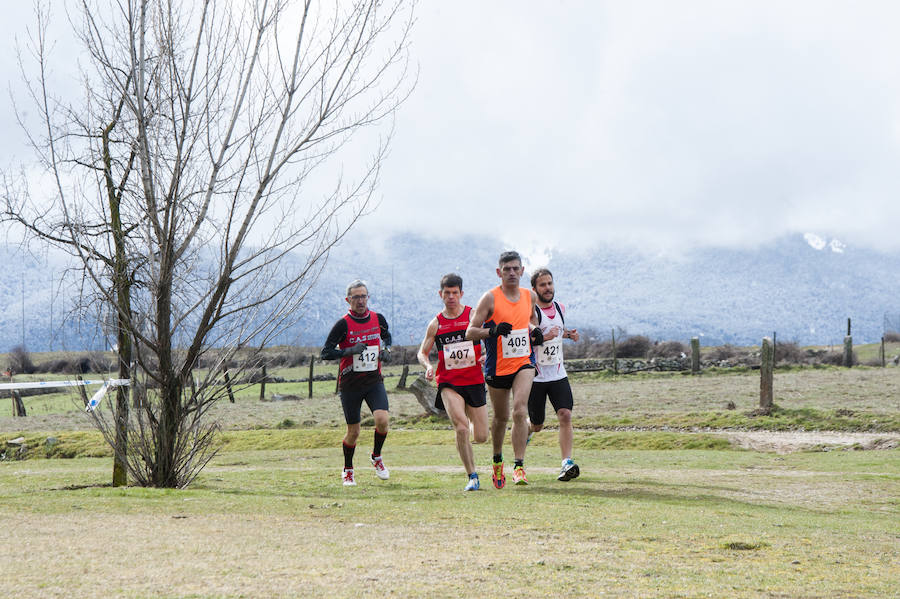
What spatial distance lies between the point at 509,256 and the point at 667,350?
2253 inches

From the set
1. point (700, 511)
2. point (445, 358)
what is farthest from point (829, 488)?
point (445, 358)

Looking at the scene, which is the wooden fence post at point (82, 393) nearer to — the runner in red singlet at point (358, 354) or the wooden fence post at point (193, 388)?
the wooden fence post at point (193, 388)

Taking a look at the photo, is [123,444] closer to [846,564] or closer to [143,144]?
[143,144]

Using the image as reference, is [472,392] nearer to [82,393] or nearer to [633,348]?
[82,393]

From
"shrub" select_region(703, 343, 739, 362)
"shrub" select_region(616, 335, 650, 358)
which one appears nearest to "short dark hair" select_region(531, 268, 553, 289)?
"shrub" select_region(703, 343, 739, 362)

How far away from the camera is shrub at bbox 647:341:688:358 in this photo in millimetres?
62125

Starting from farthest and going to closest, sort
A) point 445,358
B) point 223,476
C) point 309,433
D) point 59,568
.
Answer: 1. point 309,433
2. point 223,476
3. point 445,358
4. point 59,568

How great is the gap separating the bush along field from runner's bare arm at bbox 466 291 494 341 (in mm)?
1598

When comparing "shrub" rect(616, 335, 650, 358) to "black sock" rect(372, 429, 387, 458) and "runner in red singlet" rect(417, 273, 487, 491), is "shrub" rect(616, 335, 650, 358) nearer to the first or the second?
"black sock" rect(372, 429, 387, 458)

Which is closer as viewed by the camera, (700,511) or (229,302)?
(700,511)

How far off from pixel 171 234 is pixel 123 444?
2.46 metres

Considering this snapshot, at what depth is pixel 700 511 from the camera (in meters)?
8.12

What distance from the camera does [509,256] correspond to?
32.4 ft

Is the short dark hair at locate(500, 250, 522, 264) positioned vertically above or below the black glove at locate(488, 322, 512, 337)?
above
